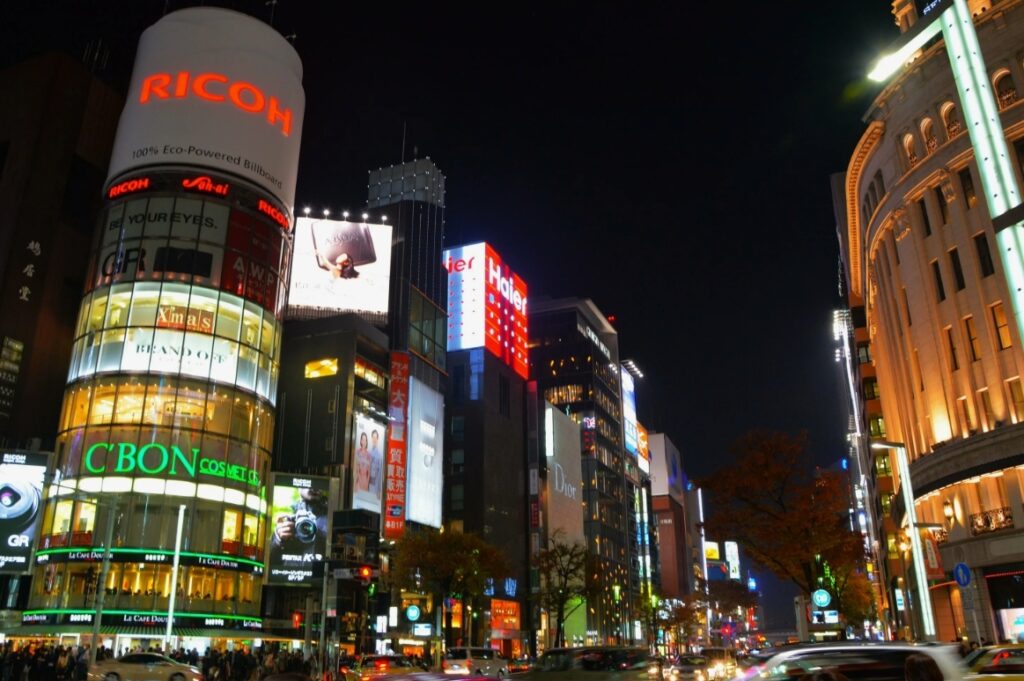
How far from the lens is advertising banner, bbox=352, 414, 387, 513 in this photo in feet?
218

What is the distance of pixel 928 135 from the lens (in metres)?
40.5

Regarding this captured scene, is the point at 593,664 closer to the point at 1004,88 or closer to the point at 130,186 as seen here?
the point at 1004,88

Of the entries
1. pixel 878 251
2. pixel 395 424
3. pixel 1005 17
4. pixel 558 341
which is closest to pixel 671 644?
pixel 558 341

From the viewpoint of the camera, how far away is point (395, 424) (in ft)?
238

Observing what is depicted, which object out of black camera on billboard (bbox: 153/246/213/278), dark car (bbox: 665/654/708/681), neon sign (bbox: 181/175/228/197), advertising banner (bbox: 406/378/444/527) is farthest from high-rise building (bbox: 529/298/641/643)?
dark car (bbox: 665/654/708/681)

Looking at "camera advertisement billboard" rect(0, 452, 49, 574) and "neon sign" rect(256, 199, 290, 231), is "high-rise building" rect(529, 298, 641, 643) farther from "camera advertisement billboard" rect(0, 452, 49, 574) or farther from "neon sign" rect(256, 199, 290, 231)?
"camera advertisement billboard" rect(0, 452, 49, 574)

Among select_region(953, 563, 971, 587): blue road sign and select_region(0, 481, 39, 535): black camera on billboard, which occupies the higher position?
select_region(0, 481, 39, 535): black camera on billboard

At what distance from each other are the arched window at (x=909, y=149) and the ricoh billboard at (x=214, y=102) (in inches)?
1711

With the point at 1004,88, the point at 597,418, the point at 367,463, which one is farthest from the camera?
the point at 597,418

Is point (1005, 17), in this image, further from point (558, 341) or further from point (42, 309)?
point (558, 341)

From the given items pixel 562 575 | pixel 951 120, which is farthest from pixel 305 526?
pixel 951 120

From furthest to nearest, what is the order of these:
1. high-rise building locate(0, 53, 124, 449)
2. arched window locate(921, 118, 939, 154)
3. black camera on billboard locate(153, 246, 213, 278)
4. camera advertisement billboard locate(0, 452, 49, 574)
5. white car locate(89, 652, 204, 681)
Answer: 1. black camera on billboard locate(153, 246, 213, 278)
2. high-rise building locate(0, 53, 124, 449)
3. camera advertisement billboard locate(0, 452, 49, 574)
4. arched window locate(921, 118, 939, 154)
5. white car locate(89, 652, 204, 681)

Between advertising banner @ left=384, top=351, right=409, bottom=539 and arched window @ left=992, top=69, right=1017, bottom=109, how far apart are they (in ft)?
168

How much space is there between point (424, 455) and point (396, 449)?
5.73 meters
